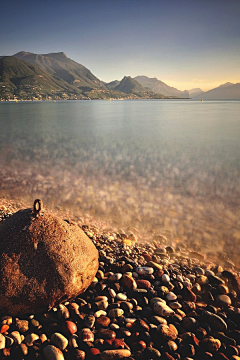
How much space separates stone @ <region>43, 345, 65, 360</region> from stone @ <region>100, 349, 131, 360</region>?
621 millimetres

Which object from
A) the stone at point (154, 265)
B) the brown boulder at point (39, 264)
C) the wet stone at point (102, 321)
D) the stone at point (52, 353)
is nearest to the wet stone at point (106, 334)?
the wet stone at point (102, 321)

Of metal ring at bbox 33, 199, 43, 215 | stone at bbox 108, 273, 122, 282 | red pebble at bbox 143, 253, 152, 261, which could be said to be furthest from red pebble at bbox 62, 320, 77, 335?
red pebble at bbox 143, 253, 152, 261

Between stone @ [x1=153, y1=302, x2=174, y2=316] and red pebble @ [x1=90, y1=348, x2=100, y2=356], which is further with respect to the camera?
stone @ [x1=153, y1=302, x2=174, y2=316]

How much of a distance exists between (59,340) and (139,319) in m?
1.41

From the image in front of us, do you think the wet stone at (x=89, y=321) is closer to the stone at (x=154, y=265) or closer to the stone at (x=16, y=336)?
the stone at (x=16, y=336)

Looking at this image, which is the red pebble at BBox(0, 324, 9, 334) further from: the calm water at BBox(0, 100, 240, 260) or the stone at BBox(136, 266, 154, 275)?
the calm water at BBox(0, 100, 240, 260)

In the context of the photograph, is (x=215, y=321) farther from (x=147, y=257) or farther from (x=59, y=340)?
(x=59, y=340)

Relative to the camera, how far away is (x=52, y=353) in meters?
3.50

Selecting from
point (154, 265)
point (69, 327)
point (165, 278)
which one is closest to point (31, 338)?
point (69, 327)

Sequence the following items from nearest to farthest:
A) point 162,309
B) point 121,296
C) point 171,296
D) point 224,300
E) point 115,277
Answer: point 162,309
point 121,296
point 171,296
point 224,300
point 115,277

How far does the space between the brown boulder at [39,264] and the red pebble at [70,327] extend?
41 cm

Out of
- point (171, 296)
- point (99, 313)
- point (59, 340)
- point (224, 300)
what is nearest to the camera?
point (59, 340)

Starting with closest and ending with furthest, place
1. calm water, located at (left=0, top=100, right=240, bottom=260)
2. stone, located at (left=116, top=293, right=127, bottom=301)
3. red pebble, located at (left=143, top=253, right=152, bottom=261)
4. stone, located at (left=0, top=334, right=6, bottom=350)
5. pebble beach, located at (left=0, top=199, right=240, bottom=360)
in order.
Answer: stone, located at (left=0, top=334, right=6, bottom=350)
pebble beach, located at (left=0, top=199, right=240, bottom=360)
stone, located at (left=116, top=293, right=127, bottom=301)
red pebble, located at (left=143, top=253, right=152, bottom=261)
calm water, located at (left=0, top=100, right=240, bottom=260)

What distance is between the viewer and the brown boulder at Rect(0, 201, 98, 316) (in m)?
4.08
